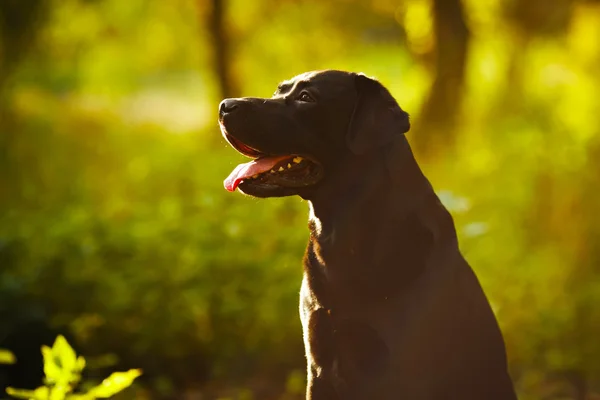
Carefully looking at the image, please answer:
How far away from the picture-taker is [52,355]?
116 inches

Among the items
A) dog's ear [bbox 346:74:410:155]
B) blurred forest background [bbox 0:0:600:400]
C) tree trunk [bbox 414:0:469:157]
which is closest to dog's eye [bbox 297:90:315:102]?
dog's ear [bbox 346:74:410:155]

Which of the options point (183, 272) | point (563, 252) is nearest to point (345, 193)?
point (183, 272)

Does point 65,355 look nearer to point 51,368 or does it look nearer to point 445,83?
point 51,368

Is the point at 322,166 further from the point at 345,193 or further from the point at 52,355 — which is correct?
the point at 52,355

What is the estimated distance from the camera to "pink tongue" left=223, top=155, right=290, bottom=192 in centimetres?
311

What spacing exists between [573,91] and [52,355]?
8518 millimetres

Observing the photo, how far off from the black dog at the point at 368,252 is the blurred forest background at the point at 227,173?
1.72m

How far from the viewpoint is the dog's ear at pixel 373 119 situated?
9.93 feet

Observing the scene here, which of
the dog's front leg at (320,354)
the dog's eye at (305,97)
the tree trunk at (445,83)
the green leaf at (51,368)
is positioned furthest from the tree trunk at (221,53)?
the green leaf at (51,368)

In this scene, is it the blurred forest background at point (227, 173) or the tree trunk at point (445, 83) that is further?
the tree trunk at point (445, 83)

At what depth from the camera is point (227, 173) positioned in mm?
8242

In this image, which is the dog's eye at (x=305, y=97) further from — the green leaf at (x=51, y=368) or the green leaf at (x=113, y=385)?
the green leaf at (x=51, y=368)

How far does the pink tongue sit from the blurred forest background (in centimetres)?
166

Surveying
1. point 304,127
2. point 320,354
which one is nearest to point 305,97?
point 304,127
